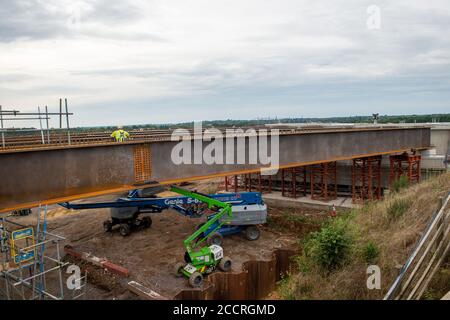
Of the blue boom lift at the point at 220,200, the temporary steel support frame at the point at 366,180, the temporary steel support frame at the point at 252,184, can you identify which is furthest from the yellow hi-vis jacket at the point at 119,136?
the temporary steel support frame at the point at 366,180

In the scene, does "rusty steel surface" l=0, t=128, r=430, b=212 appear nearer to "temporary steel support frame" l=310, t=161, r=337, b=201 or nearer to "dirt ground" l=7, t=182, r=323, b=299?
"dirt ground" l=7, t=182, r=323, b=299

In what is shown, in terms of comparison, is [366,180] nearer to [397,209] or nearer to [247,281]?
[247,281]

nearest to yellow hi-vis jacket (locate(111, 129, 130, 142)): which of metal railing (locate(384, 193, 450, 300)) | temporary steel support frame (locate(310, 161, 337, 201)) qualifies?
metal railing (locate(384, 193, 450, 300))

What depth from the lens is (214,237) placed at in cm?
1692

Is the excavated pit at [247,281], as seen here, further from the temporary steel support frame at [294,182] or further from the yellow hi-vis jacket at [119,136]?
the temporary steel support frame at [294,182]

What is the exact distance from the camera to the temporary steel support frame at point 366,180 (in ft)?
80.3

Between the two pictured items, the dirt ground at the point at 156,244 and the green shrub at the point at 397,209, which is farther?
the dirt ground at the point at 156,244

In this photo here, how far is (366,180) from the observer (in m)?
26.9

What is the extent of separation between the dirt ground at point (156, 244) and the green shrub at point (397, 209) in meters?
6.71

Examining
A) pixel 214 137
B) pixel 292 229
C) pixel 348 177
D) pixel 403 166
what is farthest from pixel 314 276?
pixel 403 166

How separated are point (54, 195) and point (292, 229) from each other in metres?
14.3

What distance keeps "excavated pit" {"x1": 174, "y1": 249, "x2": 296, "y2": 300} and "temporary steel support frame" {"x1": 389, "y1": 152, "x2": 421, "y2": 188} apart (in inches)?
527

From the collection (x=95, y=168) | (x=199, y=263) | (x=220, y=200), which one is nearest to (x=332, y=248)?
(x=199, y=263)

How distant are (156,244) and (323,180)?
14331 mm
